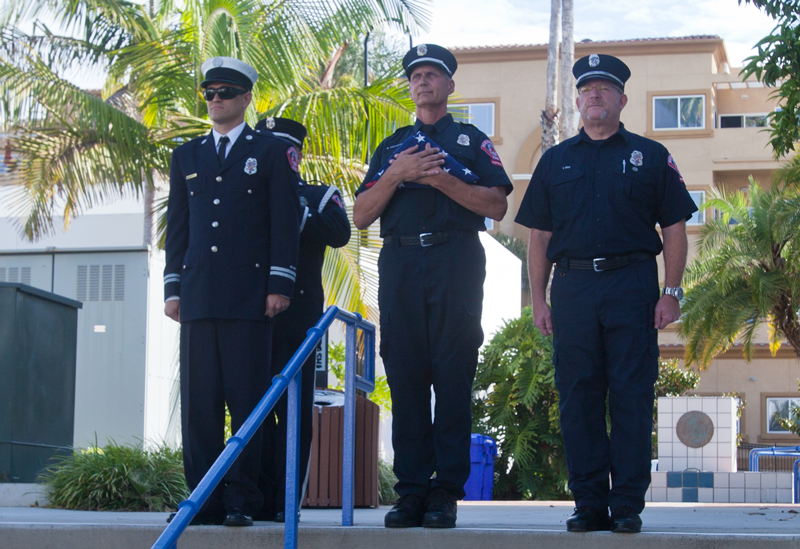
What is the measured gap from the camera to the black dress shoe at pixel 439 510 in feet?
12.9

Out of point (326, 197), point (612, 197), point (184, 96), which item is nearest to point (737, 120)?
point (184, 96)

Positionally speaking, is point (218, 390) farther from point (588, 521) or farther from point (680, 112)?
point (680, 112)

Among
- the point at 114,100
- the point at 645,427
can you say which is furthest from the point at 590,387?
the point at 114,100

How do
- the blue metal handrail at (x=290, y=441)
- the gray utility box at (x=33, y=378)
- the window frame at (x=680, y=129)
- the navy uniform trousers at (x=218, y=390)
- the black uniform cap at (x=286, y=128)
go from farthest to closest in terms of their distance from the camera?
the window frame at (x=680, y=129)
the gray utility box at (x=33, y=378)
the black uniform cap at (x=286, y=128)
the navy uniform trousers at (x=218, y=390)
the blue metal handrail at (x=290, y=441)

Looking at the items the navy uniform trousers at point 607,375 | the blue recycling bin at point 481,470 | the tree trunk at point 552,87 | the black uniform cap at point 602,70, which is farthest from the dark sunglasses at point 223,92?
the tree trunk at point 552,87

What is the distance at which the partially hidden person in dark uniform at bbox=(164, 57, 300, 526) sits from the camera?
425 centimetres

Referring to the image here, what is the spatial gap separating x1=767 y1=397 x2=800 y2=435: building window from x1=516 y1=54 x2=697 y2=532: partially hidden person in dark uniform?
103 ft

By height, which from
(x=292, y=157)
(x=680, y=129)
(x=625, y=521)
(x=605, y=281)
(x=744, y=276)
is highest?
(x=680, y=129)

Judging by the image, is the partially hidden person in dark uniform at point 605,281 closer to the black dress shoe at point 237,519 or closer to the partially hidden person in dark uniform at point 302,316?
the partially hidden person in dark uniform at point 302,316

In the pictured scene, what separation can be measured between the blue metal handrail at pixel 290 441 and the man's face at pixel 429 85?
102 centimetres

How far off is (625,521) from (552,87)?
61.4ft

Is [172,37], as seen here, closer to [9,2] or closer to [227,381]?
[9,2]

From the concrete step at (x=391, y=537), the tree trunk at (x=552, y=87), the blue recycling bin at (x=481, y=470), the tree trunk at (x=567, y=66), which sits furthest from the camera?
the tree trunk at (x=567, y=66)

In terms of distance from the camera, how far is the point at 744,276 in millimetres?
21734
